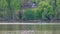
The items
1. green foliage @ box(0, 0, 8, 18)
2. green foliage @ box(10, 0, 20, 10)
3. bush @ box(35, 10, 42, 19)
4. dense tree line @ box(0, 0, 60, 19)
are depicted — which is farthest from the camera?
green foliage @ box(10, 0, 20, 10)

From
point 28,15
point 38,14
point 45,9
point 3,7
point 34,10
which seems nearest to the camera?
point 45,9

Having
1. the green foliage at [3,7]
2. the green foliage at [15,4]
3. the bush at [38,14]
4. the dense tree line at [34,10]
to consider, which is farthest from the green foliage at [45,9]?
the green foliage at [3,7]

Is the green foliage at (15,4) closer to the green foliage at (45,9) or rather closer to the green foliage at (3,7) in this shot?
the green foliage at (3,7)

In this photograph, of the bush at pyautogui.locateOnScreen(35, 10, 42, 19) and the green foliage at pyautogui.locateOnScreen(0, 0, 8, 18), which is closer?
the green foliage at pyautogui.locateOnScreen(0, 0, 8, 18)

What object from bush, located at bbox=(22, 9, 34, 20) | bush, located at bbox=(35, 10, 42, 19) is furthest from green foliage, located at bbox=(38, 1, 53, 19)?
bush, located at bbox=(22, 9, 34, 20)

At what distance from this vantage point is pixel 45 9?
19.2 m

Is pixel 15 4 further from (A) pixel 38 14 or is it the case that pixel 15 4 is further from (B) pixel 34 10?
(A) pixel 38 14

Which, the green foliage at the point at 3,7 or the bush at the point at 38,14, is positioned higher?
the green foliage at the point at 3,7

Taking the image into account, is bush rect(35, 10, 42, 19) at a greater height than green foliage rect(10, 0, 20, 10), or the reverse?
green foliage rect(10, 0, 20, 10)

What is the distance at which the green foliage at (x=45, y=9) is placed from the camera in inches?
754

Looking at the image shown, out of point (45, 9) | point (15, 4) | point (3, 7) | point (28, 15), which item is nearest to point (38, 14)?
point (45, 9)

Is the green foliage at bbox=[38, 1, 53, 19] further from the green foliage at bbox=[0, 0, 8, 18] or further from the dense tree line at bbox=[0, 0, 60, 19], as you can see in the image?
the green foliage at bbox=[0, 0, 8, 18]

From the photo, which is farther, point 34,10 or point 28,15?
point 28,15

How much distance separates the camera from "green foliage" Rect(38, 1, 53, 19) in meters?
19.2
